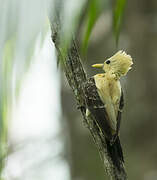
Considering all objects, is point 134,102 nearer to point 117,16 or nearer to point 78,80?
point 78,80

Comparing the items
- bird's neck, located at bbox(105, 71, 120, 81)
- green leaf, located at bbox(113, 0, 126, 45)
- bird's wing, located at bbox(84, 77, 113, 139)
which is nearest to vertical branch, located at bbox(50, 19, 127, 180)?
bird's wing, located at bbox(84, 77, 113, 139)

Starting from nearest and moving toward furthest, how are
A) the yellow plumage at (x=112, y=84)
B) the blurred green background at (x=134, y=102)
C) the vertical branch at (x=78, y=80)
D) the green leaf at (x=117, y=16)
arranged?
1. the green leaf at (x=117, y=16)
2. the vertical branch at (x=78, y=80)
3. the yellow plumage at (x=112, y=84)
4. the blurred green background at (x=134, y=102)

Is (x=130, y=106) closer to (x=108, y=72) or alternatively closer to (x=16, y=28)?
(x=108, y=72)

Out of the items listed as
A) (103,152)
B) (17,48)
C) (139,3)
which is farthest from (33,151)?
(17,48)

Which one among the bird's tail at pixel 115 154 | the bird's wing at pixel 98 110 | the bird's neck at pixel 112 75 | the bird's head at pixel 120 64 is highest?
the bird's head at pixel 120 64

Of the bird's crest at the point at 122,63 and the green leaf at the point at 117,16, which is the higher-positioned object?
the bird's crest at the point at 122,63

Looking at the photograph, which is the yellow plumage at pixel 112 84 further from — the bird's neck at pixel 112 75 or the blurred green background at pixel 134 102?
the blurred green background at pixel 134 102

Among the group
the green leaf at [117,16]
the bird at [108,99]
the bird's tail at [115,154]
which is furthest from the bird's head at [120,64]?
the green leaf at [117,16]
